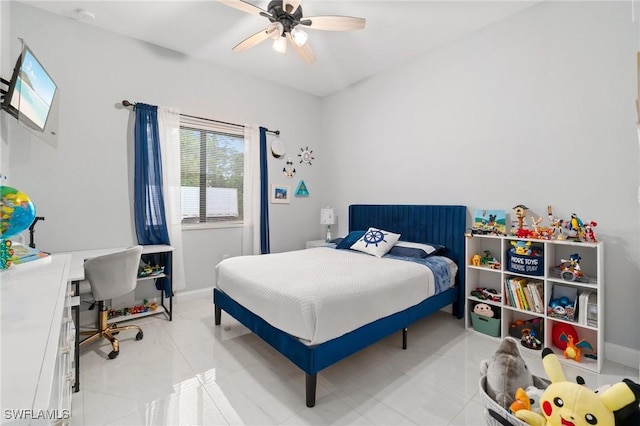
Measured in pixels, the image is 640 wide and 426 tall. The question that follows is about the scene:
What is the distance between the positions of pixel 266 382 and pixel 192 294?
2.06 m

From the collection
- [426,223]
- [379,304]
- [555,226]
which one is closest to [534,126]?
[555,226]

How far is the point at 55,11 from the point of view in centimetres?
270

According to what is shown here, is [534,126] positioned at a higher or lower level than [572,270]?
higher

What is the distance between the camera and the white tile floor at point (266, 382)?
165cm

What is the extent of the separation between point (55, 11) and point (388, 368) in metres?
4.44

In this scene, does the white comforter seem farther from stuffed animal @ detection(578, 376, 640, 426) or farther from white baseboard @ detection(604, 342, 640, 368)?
white baseboard @ detection(604, 342, 640, 368)

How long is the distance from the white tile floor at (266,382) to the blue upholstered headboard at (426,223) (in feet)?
2.85

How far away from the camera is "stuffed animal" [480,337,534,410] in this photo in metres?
1.27

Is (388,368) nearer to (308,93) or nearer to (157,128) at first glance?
(157,128)

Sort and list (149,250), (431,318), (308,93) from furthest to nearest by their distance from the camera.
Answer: (308,93), (431,318), (149,250)

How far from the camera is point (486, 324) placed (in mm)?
2699

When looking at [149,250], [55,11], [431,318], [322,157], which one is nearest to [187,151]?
[149,250]

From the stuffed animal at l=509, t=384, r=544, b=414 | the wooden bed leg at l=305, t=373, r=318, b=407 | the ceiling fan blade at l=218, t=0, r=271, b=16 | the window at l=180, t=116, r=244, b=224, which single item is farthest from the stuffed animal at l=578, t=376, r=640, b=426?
the window at l=180, t=116, r=244, b=224

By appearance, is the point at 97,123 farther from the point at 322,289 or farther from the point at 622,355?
the point at 622,355
